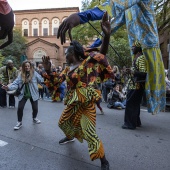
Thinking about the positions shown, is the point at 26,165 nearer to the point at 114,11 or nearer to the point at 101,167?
the point at 101,167

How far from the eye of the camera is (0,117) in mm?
6176

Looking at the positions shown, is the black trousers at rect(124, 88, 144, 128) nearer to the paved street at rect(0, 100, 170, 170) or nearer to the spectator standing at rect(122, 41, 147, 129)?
the spectator standing at rect(122, 41, 147, 129)

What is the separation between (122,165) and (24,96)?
2931 mm

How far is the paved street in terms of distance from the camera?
2994 millimetres

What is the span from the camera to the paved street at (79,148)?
2994 mm

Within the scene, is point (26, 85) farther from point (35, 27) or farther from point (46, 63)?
point (35, 27)

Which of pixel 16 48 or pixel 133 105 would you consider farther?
pixel 16 48

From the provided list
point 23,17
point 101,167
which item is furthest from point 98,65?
point 23,17

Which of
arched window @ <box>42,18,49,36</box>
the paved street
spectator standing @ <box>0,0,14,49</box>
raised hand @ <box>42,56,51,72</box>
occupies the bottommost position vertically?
the paved street

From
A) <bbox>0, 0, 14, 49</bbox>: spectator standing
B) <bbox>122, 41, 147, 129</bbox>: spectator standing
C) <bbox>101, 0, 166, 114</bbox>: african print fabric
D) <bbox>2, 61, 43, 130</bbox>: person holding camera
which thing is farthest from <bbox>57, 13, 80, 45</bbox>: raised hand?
<bbox>2, 61, 43, 130</bbox>: person holding camera

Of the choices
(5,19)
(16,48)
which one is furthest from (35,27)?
(5,19)

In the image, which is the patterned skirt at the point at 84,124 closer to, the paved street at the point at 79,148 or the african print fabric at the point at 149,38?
the paved street at the point at 79,148

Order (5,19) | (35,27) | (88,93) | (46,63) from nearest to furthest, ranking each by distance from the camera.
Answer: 1. (5,19)
2. (88,93)
3. (46,63)
4. (35,27)

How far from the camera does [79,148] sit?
3586 mm
